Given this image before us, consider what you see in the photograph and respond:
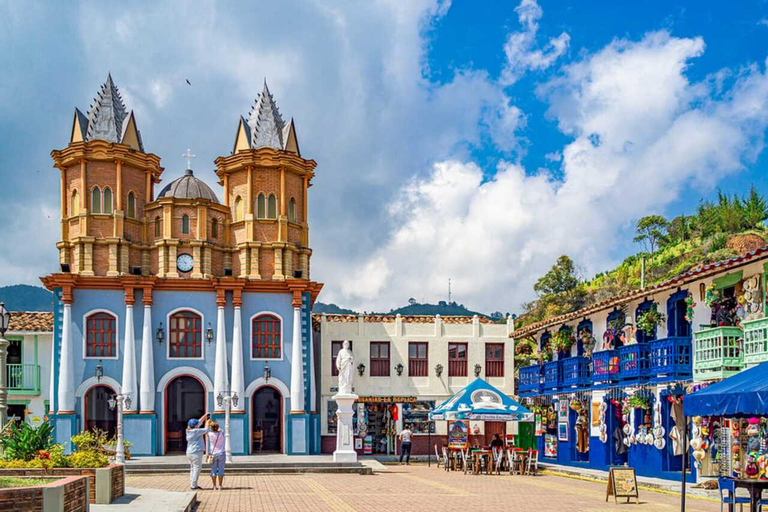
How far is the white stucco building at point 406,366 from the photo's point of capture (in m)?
42.8

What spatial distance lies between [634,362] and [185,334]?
18.8 meters

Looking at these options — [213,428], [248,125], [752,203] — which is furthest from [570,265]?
[213,428]

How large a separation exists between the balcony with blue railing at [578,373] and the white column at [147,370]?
52.3 feet

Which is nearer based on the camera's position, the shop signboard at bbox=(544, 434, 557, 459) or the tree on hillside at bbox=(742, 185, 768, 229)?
the shop signboard at bbox=(544, 434, 557, 459)

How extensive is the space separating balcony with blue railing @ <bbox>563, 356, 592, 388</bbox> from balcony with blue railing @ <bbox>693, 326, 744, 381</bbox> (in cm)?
884

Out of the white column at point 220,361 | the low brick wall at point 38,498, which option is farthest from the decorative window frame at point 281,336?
the low brick wall at point 38,498

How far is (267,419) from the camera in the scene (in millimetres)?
41500

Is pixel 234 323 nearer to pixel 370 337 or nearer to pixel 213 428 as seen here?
pixel 370 337

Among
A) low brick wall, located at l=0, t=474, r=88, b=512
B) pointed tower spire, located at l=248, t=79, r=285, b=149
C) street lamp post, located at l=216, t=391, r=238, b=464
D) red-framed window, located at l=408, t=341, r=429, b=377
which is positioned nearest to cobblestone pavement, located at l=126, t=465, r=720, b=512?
low brick wall, located at l=0, t=474, r=88, b=512

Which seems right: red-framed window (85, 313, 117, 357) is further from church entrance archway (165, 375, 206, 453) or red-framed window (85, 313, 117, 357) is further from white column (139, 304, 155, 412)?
church entrance archway (165, 375, 206, 453)

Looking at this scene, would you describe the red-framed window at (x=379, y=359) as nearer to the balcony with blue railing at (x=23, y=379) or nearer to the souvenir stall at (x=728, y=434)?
the balcony with blue railing at (x=23, y=379)

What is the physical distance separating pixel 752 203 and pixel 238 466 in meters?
53.3

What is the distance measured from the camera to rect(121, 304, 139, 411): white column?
38312 mm

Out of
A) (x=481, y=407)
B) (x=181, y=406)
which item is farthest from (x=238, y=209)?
(x=481, y=407)
